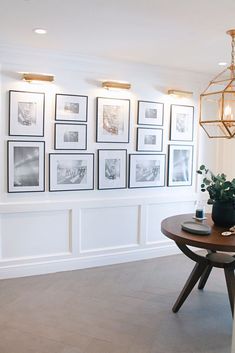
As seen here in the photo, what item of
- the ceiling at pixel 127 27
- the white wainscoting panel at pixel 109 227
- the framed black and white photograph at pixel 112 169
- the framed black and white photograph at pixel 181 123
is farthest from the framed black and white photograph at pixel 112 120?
the white wainscoting panel at pixel 109 227

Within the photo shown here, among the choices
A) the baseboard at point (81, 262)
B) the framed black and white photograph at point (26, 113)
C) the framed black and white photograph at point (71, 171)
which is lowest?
the baseboard at point (81, 262)

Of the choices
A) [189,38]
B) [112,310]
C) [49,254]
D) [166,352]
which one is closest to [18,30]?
[189,38]

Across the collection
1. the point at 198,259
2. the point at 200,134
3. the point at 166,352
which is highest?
the point at 200,134

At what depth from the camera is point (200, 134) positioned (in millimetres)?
4938

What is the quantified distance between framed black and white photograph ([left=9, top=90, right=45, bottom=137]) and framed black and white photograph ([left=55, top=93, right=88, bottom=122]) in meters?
0.18

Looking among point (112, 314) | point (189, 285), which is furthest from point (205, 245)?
point (112, 314)

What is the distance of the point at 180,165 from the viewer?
482 centimetres

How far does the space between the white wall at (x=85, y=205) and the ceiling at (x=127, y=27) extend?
0.25m

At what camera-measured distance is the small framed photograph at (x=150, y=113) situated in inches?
175

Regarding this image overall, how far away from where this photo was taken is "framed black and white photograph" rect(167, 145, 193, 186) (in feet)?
15.5

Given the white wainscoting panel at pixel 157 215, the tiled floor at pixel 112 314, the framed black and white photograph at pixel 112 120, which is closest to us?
the tiled floor at pixel 112 314

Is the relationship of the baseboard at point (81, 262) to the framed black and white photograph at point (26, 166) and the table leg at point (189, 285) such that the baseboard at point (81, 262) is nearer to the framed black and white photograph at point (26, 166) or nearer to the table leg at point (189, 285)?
the framed black and white photograph at point (26, 166)

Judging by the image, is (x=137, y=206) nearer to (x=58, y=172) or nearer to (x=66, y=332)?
(x=58, y=172)

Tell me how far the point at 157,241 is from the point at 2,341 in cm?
258
